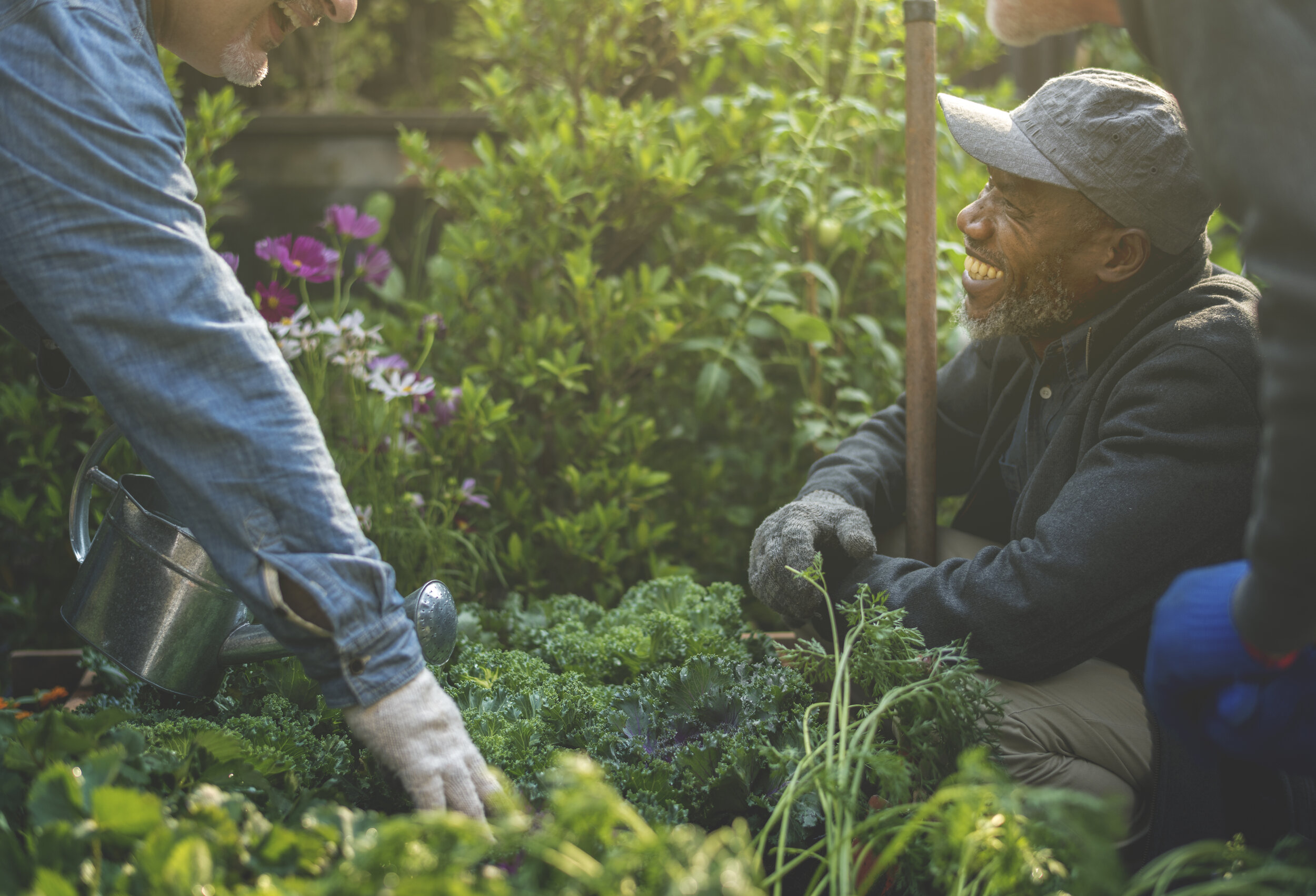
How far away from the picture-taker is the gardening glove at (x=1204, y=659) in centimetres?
97

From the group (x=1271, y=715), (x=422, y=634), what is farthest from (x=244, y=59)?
(x=1271, y=715)

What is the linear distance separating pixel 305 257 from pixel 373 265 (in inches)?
10.3

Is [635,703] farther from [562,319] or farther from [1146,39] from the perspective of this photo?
[562,319]

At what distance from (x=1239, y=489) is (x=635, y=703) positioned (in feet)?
3.27

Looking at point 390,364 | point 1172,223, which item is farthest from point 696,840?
point 390,364

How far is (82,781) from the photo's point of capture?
1.03 meters

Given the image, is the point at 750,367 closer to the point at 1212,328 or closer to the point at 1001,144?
the point at 1001,144

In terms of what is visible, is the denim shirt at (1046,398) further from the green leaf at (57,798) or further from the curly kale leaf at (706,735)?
the green leaf at (57,798)

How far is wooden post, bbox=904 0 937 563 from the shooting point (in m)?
1.77

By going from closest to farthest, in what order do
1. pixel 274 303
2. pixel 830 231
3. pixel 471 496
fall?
pixel 274 303 < pixel 471 496 < pixel 830 231

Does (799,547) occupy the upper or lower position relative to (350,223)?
lower

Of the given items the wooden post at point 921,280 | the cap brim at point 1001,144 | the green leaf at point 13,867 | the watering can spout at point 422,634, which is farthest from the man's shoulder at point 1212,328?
the green leaf at point 13,867

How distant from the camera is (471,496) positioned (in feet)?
7.31

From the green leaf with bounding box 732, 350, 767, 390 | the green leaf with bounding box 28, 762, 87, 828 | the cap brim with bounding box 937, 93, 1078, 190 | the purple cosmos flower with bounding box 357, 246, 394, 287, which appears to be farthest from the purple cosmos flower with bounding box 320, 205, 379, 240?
the green leaf with bounding box 28, 762, 87, 828
